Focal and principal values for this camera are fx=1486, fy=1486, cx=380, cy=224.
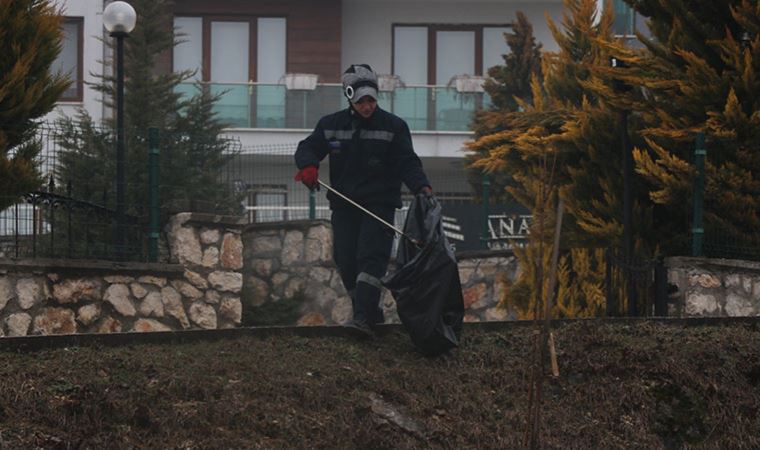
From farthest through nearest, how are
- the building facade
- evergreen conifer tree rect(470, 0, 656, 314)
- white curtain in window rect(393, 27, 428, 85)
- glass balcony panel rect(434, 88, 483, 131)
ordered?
white curtain in window rect(393, 27, 428, 85) → glass balcony panel rect(434, 88, 483, 131) → the building facade → evergreen conifer tree rect(470, 0, 656, 314)

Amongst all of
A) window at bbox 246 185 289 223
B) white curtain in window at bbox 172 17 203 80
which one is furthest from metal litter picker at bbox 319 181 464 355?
white curtain in window at bbox 172 17 203 80

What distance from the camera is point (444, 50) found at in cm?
2784

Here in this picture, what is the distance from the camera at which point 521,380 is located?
8.75 meters

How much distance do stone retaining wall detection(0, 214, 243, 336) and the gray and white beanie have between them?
3674mm

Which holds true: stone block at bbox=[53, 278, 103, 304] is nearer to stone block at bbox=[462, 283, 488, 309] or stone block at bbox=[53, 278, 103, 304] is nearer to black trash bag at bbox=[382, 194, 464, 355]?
black trash bag at bbox=[382, 194, 464, 355]

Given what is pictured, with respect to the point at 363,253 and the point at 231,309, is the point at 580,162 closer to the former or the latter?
the point at 231,309

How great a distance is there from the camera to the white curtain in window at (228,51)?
26984 millimetres

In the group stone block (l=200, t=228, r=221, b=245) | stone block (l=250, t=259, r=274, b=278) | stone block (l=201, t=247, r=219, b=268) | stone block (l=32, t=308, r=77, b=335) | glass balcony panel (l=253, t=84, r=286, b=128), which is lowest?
stone block (l=32, t=308, r=77, b=335)

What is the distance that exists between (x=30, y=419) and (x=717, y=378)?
4.08m

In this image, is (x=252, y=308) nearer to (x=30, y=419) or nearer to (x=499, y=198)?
(x=499, y=198)

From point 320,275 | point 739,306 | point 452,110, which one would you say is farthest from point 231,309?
point 452,110

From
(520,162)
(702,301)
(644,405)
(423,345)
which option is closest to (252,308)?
(520,162)

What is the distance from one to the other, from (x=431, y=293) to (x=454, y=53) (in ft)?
61.9

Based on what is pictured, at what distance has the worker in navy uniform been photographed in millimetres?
9773
